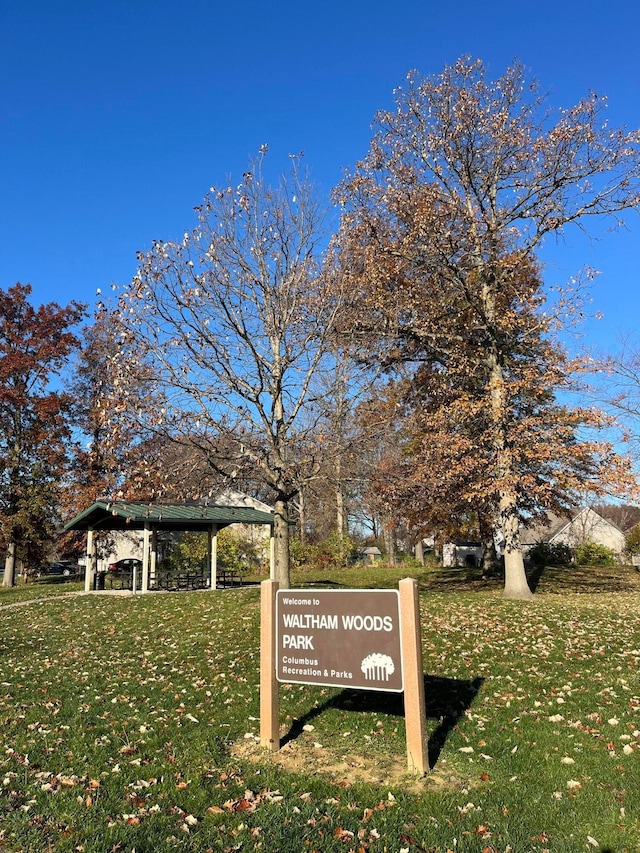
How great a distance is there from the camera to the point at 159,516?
1834 centimetres

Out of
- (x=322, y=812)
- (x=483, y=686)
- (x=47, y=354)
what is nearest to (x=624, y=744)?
(x=483, y=686)

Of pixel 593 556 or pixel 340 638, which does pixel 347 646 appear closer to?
pixel 340 638

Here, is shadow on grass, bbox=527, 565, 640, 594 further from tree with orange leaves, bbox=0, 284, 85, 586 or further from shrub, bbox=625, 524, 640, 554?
tree with orange leaves, bbox=0, 284, 85, 586

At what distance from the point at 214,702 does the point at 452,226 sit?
46.2ft

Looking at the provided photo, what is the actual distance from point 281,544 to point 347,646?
29.3 feet

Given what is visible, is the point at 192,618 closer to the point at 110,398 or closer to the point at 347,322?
the point at 110,398

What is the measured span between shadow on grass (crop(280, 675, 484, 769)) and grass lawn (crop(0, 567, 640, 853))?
3 centimetres

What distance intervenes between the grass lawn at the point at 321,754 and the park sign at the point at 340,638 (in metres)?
0.67

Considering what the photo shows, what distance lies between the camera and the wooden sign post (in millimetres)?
4879

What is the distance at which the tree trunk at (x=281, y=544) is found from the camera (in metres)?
14.0

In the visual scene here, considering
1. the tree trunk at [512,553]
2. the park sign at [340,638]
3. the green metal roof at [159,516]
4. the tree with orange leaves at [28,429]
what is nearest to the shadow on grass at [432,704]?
the park sign at [340,638]

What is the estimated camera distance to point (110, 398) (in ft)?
41.2

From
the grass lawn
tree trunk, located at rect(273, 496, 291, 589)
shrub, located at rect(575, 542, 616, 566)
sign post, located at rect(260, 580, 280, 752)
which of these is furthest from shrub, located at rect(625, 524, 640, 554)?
sign post, located at rect(260, 580, 280, 752)

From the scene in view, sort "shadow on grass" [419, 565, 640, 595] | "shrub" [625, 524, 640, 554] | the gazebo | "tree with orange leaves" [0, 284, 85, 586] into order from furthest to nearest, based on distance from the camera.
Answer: "shrub" [625, 524, 640, 554], "tree with orange leaves" [0, 284, 85, 586], the gazebo, "shadow on grass" [419, 565, 640, 595]
